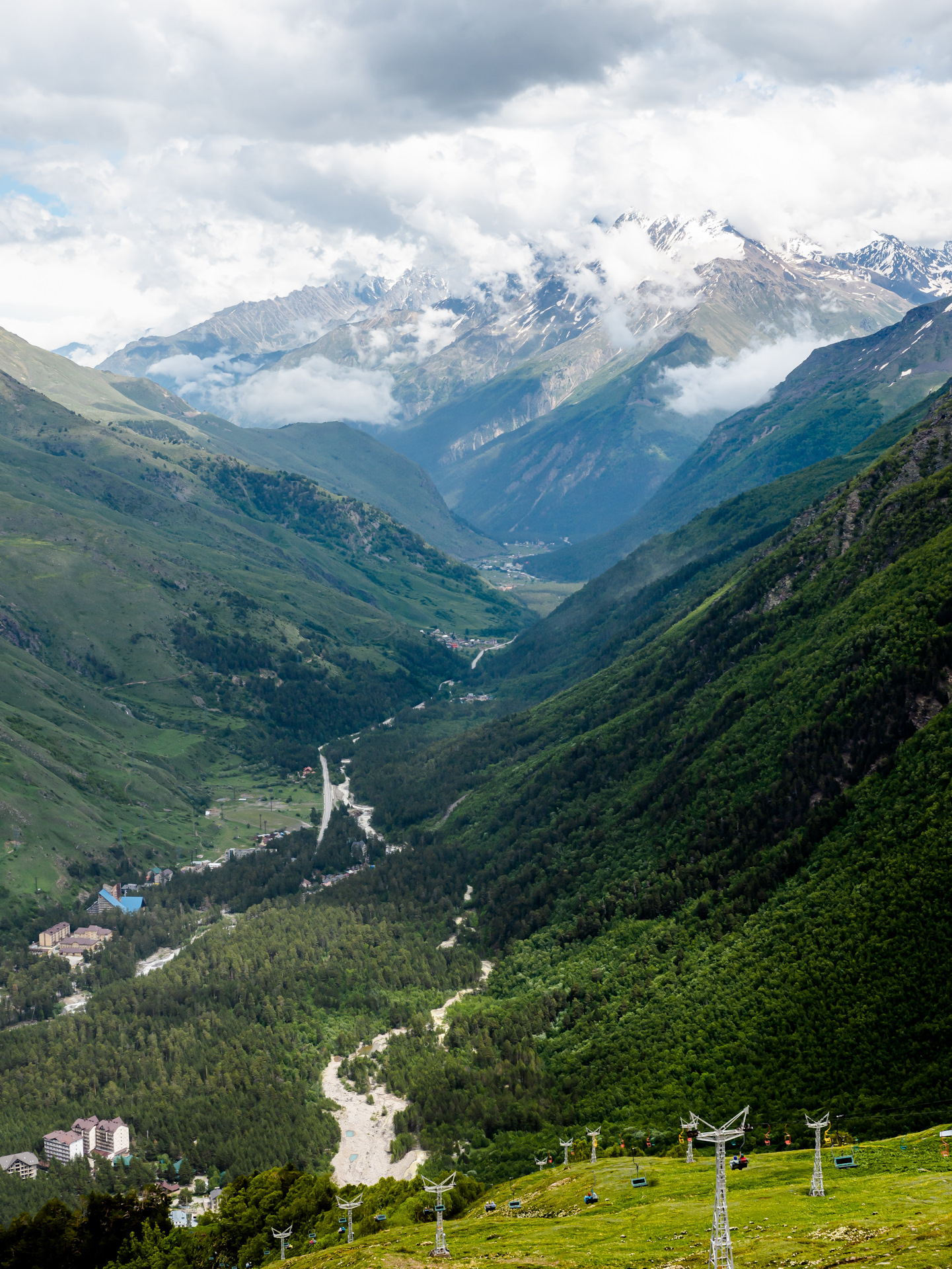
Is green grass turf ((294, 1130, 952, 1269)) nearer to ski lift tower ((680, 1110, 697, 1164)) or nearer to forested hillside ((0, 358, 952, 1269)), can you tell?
ski lift tower ((680, 1110, 697, 1164))

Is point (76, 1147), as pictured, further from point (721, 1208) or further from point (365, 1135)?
point (721, 1208)

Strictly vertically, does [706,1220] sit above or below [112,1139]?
above

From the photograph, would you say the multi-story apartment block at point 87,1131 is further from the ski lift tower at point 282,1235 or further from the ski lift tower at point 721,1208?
the ski lift tower at point 721,1208

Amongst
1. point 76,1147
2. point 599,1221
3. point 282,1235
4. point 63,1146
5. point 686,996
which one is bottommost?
point 76,1147

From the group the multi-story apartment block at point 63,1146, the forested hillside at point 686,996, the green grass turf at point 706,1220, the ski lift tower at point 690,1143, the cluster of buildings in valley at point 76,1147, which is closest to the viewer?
the green grass turf at point 706,1220

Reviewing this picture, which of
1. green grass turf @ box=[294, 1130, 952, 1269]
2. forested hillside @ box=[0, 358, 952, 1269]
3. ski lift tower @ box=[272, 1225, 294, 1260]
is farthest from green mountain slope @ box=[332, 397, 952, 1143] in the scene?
ski lift tower @ box=[272, 1225, 294, 1260]

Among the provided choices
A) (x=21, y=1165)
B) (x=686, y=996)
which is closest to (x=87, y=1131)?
(x=21, y=1165)

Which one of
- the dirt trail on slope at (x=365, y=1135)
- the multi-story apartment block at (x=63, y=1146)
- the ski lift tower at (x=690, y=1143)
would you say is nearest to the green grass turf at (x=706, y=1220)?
the ski lift tower at (x=690, y=1143)
